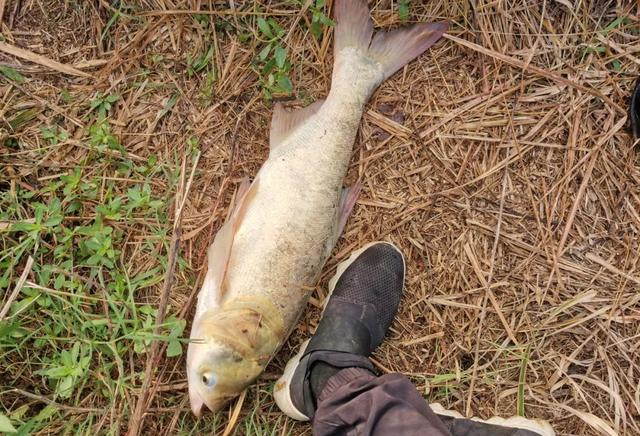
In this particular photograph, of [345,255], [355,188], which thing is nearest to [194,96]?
[355,188]

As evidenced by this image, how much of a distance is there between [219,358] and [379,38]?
5.88 ft

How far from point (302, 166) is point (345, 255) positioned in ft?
2.01

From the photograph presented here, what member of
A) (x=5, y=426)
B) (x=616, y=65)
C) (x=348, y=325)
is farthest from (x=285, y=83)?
(x=5, y=426)

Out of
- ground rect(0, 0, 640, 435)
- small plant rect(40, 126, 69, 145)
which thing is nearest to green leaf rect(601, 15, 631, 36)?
ground rect(0, 0, 640, 435)

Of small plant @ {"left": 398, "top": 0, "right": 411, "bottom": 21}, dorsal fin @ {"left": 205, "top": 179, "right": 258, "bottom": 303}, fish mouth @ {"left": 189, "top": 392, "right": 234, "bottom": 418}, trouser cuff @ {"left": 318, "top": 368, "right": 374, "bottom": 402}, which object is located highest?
small plant @ {"left": 398, "top": 0, "right": 411, "bottom": 21}

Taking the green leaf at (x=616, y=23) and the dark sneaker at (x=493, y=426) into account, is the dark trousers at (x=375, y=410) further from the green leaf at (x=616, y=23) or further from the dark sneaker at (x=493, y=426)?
the green leaf at (x=616, y=23)

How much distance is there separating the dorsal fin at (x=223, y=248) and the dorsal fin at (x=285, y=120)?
258 mm

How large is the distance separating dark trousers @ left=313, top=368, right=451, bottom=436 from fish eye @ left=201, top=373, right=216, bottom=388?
49 cm

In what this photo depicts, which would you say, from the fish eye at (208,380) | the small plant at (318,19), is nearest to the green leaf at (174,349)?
the fish eye at (208,380)

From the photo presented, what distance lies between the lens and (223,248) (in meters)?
2.64

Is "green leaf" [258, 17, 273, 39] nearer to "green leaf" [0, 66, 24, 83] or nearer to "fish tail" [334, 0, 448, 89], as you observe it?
"fish tail" [334, 0, 448, 89]

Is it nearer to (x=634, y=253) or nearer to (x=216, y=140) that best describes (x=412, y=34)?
(x=216, y=140)

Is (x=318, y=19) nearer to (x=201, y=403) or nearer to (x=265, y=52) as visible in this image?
(x=265, y=52)

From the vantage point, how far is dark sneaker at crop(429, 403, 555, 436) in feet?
8.81
